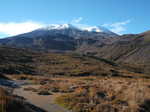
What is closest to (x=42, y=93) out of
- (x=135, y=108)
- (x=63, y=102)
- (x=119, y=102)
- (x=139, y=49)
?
(x=63, y=102)

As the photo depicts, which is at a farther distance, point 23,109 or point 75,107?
point 75,107

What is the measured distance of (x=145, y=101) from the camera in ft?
48.9

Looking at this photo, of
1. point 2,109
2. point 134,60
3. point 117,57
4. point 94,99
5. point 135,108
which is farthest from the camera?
point 117,57

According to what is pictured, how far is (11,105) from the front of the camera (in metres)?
9.83

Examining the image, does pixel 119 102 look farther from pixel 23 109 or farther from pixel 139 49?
pixel 139 49

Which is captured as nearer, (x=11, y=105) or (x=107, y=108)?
(x=11, y=105)

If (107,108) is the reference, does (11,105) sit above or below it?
above

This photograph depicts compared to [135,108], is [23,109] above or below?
above

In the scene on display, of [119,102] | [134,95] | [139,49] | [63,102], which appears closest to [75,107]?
[63,102]

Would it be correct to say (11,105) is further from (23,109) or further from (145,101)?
(145,101)

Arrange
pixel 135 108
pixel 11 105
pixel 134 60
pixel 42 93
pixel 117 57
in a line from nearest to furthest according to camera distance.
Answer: pixel 11 105 → pixel 135 108 → pixel 42 93 → pixel 134 60 → pixel 117 57

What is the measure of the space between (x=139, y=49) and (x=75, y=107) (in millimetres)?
190018

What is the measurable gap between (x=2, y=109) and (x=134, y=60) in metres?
179

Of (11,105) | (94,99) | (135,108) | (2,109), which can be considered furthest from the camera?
(94,99)
